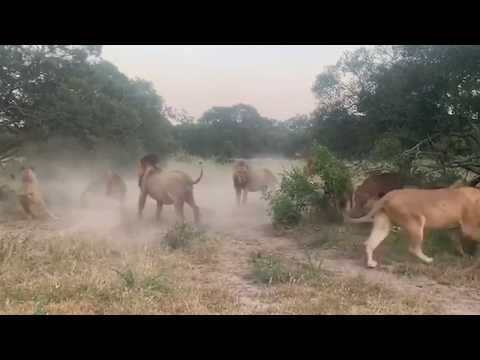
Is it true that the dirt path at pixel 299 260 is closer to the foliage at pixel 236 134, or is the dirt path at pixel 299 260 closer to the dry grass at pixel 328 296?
the dry grass at pixel 328 296

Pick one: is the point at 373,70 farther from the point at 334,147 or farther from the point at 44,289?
the point at 44,289

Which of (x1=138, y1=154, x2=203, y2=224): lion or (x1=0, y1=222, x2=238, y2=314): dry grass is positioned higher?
(x1=138, y1=154, x2=203, y2=224): lion

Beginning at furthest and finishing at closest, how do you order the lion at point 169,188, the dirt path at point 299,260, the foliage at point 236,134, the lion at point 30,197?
the foliage at point 236,134, the lion at point 30,197, the lion at point 169,188, the dirt path at point 299,260

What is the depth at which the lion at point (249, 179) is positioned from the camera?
12906 mm

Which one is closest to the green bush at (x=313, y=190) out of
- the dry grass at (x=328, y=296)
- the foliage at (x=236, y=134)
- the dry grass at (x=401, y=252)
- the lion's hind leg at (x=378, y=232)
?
the dry grass at (x=401, y=252)

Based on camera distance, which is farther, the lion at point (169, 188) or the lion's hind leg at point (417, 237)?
the lion at point (169, 188)

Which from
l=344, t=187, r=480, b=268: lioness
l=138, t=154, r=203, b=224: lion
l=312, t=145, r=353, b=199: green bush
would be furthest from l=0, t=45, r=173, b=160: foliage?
l=344, t=187, r=480, b=268: lioness

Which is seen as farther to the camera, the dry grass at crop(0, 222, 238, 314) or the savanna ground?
the savanna ground

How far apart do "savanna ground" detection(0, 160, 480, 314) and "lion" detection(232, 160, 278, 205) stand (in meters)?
3.27

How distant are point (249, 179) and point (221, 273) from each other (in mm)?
7120

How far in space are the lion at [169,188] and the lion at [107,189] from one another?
1845 millimetres

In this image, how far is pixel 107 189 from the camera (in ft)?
39.3

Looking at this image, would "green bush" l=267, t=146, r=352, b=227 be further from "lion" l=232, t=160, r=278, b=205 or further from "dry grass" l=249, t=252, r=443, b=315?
"dry grass" l=249, t=252, r=443, b=315

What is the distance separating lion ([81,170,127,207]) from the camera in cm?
1198
